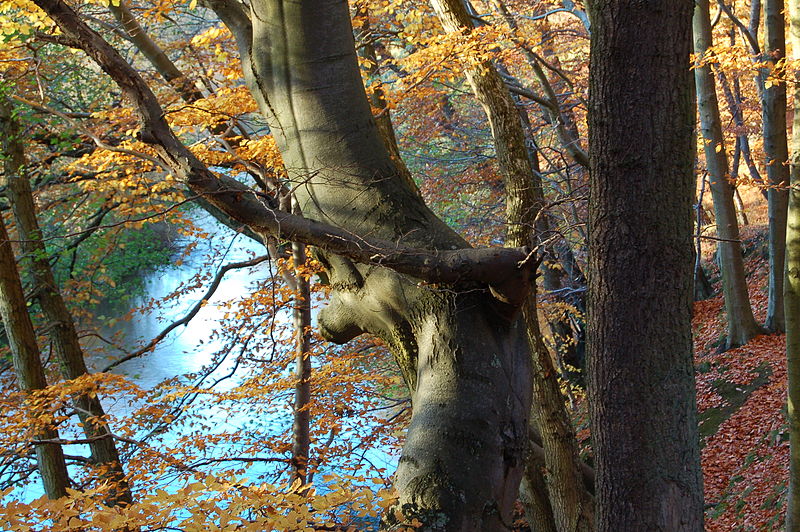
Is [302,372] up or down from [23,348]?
down

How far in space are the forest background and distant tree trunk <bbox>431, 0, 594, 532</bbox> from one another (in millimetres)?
24

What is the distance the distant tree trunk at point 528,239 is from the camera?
18.2ft

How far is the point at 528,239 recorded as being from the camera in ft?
17.7

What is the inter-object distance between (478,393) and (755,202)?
1658 cm

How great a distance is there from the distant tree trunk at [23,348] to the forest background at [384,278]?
3 centimetres

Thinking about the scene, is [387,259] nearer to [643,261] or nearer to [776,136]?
[643,261]

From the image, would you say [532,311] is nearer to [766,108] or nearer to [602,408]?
[602,408]

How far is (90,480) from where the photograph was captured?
6359 millimetres

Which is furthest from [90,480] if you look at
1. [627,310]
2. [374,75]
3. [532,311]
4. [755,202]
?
[755,202]

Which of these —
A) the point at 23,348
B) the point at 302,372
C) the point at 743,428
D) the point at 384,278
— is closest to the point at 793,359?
the point at 384,278

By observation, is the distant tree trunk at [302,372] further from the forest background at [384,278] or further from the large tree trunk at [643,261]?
the large tree trunk at [643,261]

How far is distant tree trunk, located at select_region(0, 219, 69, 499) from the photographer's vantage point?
21.7 ft

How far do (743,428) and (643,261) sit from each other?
5.71m

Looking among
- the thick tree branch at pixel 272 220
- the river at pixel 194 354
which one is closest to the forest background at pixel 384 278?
the thick tree branch at pixel 272 220
